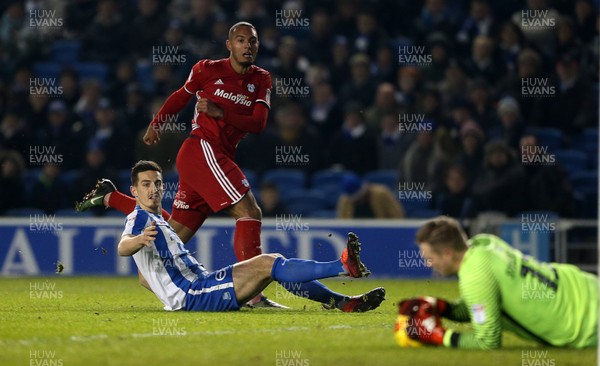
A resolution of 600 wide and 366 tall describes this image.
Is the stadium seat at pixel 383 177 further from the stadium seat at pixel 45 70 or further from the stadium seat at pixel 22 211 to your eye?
the stadium seat at pixel 45 70

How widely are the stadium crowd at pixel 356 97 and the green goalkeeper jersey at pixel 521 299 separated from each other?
301 inches

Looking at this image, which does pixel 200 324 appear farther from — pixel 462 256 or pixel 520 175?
pixel 520 175

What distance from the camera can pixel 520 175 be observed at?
14.7 meters

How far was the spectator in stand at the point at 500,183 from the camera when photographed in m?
14.6

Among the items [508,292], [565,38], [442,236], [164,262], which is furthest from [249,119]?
[565,38]

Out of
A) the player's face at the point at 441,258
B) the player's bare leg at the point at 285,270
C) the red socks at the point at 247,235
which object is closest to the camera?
the player's face at the point at 441,258

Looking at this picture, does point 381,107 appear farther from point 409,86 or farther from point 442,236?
point 442,236

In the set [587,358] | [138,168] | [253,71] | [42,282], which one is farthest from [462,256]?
[42,282]

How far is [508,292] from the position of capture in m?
6.67

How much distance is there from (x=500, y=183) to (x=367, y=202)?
1682 mm

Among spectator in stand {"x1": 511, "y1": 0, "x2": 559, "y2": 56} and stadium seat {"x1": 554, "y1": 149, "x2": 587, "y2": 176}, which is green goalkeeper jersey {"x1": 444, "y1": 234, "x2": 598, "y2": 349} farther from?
spectator in stand {"x1": 511, "y1": 0, "x2": 559, "y2": 56}

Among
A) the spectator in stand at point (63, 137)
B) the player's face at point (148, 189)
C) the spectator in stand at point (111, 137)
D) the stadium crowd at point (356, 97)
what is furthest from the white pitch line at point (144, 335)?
the spectator in stand at point (63, 137)

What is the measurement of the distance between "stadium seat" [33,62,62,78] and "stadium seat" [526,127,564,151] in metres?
6.77

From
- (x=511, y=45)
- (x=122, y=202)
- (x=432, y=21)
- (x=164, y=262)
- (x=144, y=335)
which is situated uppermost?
(x=432, y=21)
